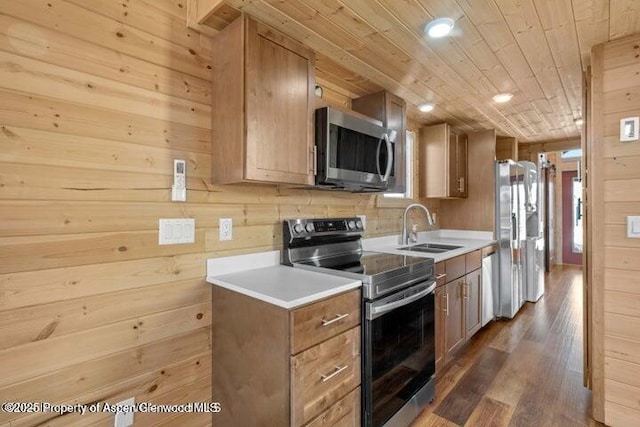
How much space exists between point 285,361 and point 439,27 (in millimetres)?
1706

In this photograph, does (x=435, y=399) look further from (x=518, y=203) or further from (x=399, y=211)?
(x=518, y=203)

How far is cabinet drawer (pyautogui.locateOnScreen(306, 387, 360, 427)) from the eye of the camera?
4.37 ft

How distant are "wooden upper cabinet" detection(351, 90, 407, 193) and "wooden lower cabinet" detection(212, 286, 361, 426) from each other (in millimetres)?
1277

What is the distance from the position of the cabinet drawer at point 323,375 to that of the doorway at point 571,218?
6.94 meters

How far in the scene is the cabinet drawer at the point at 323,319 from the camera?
1.23 metres

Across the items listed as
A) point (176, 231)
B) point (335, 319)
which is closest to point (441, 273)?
point (335, 319)

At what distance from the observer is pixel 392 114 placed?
2.41 m

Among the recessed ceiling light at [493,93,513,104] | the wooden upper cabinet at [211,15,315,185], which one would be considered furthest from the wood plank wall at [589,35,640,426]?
the wooden upper cabinet at [211,15,315,185]

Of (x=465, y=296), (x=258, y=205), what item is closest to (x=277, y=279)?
(x=258, y=205)

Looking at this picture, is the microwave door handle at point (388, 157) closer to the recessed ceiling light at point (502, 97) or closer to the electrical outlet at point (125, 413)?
the recessed ceiling light at point (502, 97)

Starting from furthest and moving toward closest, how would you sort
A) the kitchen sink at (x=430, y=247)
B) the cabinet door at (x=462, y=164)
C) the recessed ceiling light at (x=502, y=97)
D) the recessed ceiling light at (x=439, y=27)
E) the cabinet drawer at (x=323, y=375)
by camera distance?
the cabinet door at (x=462, y=164)
the kitchen sink at (x=430, y=247)
the recessed ceiling light at (x=502, y=97)
the recessed ceiling light at (x=439, y=27)
the cabinet drawer at (x=323, y=375)

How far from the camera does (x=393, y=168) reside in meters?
2.36

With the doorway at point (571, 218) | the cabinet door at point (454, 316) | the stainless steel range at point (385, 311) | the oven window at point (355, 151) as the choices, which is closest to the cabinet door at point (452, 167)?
the cabinet door at point (454, 316)

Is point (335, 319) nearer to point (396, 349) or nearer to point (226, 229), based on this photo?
point (396, 349)
